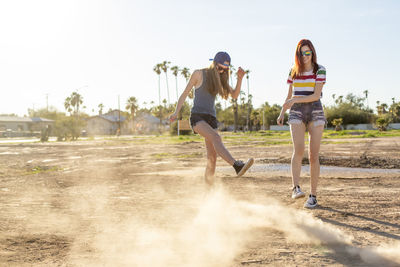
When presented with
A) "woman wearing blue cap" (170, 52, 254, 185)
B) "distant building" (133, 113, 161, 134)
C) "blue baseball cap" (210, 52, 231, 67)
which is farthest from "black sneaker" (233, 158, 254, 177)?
"distant building" (133, 113, 161, 134)

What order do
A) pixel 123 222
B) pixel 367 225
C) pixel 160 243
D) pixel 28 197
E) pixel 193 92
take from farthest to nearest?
pixel 28 197 < pixel 193 92 < pixel 123 222 < pixel 367 225 < pixel 160 243

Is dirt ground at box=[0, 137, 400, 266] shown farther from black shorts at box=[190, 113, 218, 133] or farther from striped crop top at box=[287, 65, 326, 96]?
striped crop top at box=[287, 65, 326, 96]

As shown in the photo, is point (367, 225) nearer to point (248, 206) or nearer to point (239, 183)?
point (248, 206)

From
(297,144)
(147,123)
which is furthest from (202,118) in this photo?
(147,123)

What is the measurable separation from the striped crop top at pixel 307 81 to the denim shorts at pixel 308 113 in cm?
16

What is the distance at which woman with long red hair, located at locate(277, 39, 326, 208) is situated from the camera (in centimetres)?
483

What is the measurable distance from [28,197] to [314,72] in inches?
164

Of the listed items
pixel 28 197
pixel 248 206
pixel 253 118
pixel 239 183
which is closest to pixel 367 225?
pixel 248 206

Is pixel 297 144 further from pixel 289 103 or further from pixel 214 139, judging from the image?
pixel 214 139

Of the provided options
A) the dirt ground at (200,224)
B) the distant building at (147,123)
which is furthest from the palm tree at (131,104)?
the dirt ground at (200,224)

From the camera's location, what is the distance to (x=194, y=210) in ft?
15.3

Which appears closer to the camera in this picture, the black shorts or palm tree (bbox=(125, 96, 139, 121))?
the black shorts

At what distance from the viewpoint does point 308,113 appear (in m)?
4.86

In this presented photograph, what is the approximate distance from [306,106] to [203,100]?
4.00 feet
